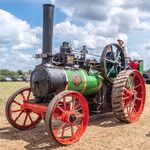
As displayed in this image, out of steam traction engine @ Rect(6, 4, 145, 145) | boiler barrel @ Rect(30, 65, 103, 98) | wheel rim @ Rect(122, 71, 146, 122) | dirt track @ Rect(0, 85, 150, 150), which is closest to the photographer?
dirt track @ Rect(0, 85, 150, 150)

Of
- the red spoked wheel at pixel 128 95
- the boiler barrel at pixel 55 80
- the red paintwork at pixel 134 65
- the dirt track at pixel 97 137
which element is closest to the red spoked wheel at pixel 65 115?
the dirt track at pixel 97 137

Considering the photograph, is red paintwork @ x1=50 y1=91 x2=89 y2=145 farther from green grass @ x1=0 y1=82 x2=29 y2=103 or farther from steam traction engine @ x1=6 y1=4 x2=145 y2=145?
green grass @ x1=0 y1=82 x2=29 y2=103

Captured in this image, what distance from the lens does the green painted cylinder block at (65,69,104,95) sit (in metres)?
7.23

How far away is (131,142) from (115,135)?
2.03 feet

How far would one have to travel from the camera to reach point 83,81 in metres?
7.63

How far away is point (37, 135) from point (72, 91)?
1377mm

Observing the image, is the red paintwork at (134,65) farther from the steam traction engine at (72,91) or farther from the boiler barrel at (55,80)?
the boiler barrel at (55,80)

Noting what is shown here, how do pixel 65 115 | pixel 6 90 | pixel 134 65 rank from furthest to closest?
pixel 6 90, pixel 134 65, pixel 65 115

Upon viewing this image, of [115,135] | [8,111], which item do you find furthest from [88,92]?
[8,111]

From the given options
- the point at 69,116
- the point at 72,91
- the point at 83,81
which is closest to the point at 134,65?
the point at 83,81

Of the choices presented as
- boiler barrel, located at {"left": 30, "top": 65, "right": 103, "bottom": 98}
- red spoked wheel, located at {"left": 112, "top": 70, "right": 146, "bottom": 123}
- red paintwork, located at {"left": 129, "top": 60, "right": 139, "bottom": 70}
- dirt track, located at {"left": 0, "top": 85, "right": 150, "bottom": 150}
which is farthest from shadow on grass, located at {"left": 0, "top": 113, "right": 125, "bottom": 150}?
red paintwork, located at {"left": 129, "top": 60, "right": 139, "bottom": 70}

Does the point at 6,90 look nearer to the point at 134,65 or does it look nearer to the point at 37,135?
the point at 134,65

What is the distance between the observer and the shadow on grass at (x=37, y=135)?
627 cm

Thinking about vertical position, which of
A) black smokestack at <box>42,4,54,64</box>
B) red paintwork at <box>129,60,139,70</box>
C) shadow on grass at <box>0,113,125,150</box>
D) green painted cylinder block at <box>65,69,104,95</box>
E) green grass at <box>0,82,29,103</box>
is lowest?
shadow on grass at <box>0,113,125,150</box>
